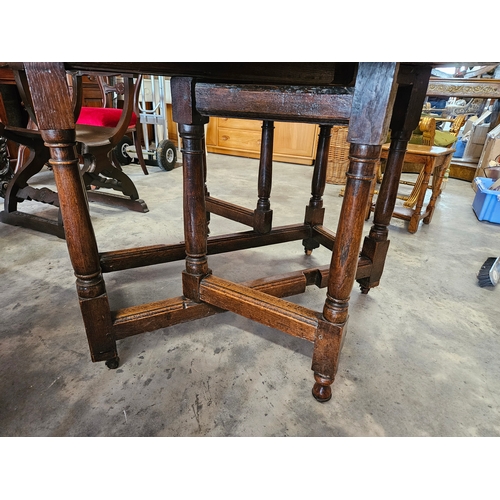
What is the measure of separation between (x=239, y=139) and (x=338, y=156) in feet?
5.65

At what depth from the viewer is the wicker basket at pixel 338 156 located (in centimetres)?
295

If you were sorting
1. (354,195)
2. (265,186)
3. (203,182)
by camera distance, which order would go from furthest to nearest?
(265,186), (203,182), (354,195)

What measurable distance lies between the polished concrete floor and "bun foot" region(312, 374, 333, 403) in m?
0.02

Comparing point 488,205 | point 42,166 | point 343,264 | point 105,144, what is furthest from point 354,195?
point 488,205

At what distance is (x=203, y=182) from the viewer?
987 mm

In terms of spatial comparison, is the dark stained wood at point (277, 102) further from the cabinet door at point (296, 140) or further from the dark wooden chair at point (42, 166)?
the cabinet door at point (296, 140)

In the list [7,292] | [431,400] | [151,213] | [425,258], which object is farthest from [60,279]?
[425,258]

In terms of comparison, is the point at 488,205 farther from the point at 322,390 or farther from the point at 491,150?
the point at 322,390

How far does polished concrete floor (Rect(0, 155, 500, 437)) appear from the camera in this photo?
2.70 ft

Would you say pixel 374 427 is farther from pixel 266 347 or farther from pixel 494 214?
pixel 494 214

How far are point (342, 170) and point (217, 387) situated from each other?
258cm

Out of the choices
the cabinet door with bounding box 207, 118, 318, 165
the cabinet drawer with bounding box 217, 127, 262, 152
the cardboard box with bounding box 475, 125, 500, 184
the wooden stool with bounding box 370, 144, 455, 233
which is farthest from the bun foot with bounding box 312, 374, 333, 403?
the cabinet drawer with bounding box 217, 127, 262, 152

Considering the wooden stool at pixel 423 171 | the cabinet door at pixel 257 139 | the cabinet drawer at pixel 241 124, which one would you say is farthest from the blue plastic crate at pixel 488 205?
the cabinet drawer at pixel 241 124

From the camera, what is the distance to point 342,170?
3.06 metres
